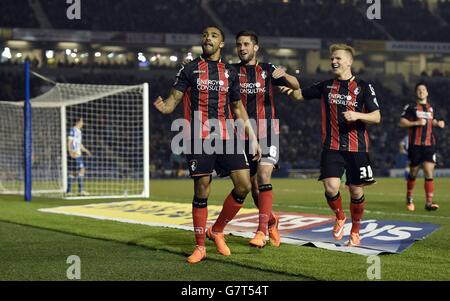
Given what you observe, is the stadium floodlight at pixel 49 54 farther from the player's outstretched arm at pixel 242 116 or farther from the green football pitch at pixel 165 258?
the player's outstretched arm at pixel 242 116

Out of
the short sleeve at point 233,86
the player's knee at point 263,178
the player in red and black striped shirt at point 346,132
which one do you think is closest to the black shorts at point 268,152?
the player's knee at point 263,178

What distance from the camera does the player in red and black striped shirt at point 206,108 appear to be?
20.5ft

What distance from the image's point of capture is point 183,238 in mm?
7711

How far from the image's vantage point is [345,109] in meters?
7.09

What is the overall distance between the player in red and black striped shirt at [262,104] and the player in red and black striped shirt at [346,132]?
44 centimetres

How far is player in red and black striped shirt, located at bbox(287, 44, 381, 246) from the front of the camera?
7.04 metres

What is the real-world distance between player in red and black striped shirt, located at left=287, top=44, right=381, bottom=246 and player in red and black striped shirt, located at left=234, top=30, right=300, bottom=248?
44cm

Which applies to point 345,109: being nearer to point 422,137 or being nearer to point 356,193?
point 356,193

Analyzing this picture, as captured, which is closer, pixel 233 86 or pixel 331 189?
pixel 233 86

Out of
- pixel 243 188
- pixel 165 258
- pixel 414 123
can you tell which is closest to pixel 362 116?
pixel 243 188

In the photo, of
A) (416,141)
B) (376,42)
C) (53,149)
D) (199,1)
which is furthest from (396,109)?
(416,141)

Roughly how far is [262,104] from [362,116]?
1120mm

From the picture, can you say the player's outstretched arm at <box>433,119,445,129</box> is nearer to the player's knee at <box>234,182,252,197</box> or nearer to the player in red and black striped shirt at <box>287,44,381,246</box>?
the player in red and black striped shirt at <box>287,44,381,246</box>
